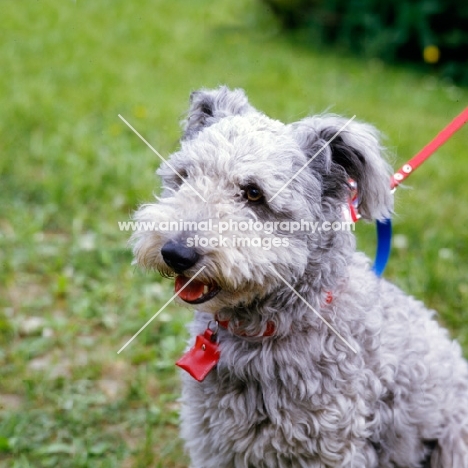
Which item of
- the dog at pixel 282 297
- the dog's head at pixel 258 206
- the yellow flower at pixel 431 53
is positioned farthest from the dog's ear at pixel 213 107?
the yellow flower at pixel 431 53

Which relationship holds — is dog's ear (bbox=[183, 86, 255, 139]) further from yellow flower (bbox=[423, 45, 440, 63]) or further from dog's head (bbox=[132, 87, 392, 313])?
yellow flower (bbox=[423, 45, 440, 63])

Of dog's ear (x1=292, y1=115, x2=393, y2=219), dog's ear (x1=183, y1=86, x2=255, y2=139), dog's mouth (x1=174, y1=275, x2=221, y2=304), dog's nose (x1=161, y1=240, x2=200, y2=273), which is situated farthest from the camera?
dog's ear (x1=183, y1=86, x2=255, y2=139)

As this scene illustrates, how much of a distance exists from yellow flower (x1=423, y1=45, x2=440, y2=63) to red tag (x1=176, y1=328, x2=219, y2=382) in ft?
28.2

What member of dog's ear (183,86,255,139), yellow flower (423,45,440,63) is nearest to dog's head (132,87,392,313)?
dog's ear (183,86,255,139)

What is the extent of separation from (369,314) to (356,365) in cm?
23

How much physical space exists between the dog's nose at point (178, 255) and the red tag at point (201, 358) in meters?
0.45

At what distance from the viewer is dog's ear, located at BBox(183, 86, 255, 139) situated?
273cm

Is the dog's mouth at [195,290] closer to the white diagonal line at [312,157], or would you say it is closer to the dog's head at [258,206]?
the dog's head at [258,206]

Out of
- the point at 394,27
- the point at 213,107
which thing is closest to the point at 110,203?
the point at 213,107

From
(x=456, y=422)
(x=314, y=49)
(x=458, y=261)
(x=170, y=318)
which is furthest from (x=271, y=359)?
(x=314, y=49)

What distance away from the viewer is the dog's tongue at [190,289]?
231 cm

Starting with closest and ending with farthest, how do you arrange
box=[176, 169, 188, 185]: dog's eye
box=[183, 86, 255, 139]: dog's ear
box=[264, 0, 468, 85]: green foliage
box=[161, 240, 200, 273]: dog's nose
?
1. box=[161, 240, 200, 273]: dog's nose
2. box=[176, 169, 188, 185]: dog's eye
3. box=[183, 86, 255, 139]: dog's ear
4. box=[264, 0, 468, 85]: green foliage

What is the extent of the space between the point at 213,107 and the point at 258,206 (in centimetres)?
61

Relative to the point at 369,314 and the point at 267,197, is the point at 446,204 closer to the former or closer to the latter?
the point at 369,314
